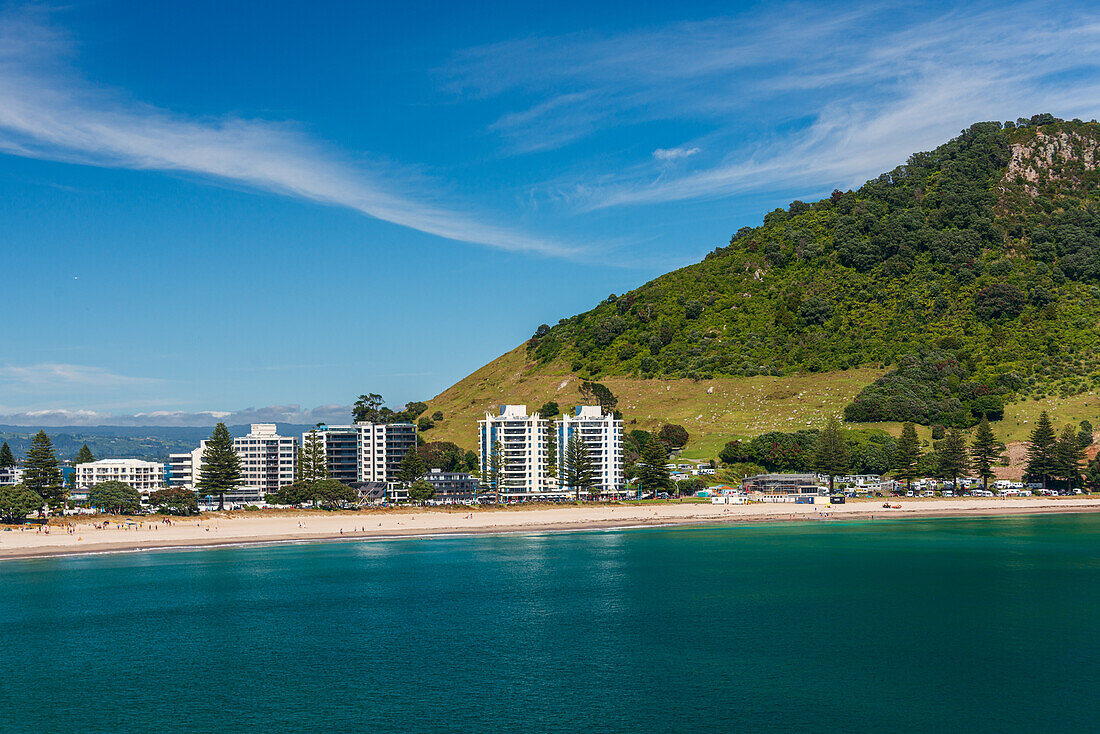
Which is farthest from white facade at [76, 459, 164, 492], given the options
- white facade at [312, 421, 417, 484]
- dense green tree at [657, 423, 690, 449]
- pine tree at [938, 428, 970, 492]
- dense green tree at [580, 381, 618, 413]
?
pine tree at [938, 428, 970, 492]

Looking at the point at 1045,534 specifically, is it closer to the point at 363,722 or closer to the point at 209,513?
the point at 363,722

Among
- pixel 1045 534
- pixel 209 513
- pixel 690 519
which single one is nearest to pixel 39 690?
pixel 209 513

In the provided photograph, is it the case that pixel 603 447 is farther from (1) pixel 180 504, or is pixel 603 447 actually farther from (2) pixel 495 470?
(1) pixel 180 504

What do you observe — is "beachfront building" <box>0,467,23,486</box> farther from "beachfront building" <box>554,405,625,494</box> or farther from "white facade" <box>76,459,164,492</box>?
"beachfront building" <box>554,405,625,494</box>

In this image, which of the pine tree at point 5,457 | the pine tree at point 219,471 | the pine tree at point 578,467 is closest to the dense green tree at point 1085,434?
the pine tree at point 578,467

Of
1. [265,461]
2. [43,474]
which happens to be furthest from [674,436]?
[43,474]

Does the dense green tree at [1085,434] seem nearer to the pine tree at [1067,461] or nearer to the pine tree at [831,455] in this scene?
the pine tree at [1067,461]
